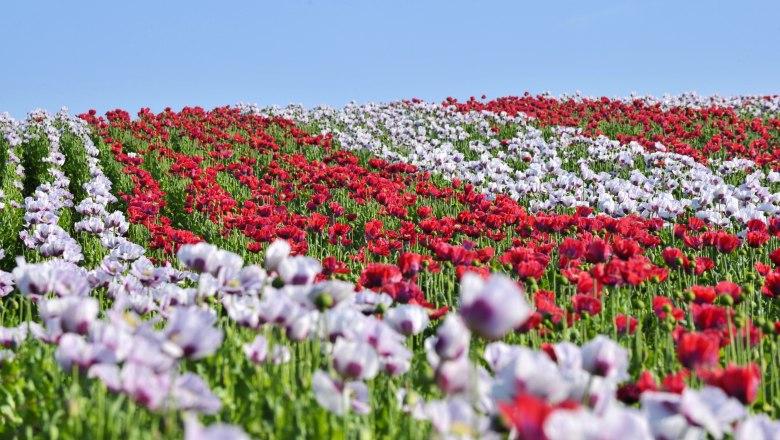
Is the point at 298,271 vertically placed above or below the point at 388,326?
above

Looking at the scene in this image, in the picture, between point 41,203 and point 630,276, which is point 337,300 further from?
point 41,203

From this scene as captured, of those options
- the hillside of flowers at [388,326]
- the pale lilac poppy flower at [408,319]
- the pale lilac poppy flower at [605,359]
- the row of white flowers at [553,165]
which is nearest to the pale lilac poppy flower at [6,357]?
the hillside of flowers at [388,326]

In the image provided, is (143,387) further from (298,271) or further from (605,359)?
(605,359)

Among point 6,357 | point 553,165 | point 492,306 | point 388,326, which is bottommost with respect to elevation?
point 6,357

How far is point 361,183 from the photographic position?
963 centimetres

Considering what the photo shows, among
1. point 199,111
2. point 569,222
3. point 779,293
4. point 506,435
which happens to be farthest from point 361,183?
point 199,111

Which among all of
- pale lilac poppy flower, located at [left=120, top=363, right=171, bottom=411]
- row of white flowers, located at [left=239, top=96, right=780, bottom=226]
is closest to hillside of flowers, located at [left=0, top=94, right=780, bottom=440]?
pale lilac poppy flower, located at [left=120, top=363, right=171, bottom=411]

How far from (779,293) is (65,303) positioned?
161 inches

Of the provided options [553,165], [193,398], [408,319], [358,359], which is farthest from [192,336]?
[553,165]

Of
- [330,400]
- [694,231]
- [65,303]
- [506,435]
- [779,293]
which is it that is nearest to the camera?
[506,435]

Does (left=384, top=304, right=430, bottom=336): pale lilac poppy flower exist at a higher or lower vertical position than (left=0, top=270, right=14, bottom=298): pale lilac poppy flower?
lower

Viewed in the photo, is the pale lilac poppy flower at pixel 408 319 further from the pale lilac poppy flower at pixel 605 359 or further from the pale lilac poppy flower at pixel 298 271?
the pale lilac poppy flower at pixel 605 359

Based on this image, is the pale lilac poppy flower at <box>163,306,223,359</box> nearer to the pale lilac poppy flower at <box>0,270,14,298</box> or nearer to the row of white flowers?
the pale lilac poppy flower at <box>0,270,14,298</box>

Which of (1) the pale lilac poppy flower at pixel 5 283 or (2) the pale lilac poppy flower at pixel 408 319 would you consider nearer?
(2) the pale lilac poppy flower at pixel 408 319
